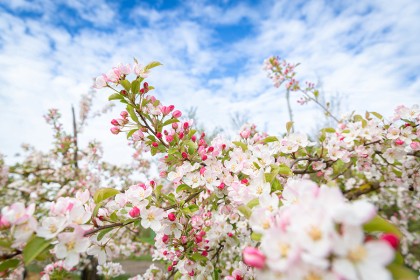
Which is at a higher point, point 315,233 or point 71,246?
point 71,246

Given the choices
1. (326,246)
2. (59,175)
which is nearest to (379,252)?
(326,246)

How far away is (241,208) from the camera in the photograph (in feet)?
3.05

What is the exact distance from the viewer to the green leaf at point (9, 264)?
36.8 inches

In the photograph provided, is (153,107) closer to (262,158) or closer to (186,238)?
(262,158)

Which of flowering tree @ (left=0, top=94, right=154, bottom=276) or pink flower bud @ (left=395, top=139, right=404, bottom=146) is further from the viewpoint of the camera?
flowering tree @ (left=0, top=94, right=154, bottom=276)

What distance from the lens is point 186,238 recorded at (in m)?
1.81

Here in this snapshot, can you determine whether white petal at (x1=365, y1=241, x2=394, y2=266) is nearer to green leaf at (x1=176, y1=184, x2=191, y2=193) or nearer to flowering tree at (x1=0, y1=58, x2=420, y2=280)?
flowering tree at (x1=0, y1=58, x2=420, y2=280)

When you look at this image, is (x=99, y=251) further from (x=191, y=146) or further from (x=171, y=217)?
(x=191, y=146)

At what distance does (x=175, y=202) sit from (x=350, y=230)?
116 centimetres

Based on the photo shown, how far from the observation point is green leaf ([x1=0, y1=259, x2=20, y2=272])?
0.94 m

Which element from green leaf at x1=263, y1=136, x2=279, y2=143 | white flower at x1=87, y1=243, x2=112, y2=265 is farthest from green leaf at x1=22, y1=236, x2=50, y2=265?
green leaf at x1=263, y1=136, x2=279, y2=143

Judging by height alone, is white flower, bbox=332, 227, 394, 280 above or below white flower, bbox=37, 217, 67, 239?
below

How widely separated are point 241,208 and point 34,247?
75 cm

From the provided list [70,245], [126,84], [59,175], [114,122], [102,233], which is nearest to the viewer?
[70,245]
